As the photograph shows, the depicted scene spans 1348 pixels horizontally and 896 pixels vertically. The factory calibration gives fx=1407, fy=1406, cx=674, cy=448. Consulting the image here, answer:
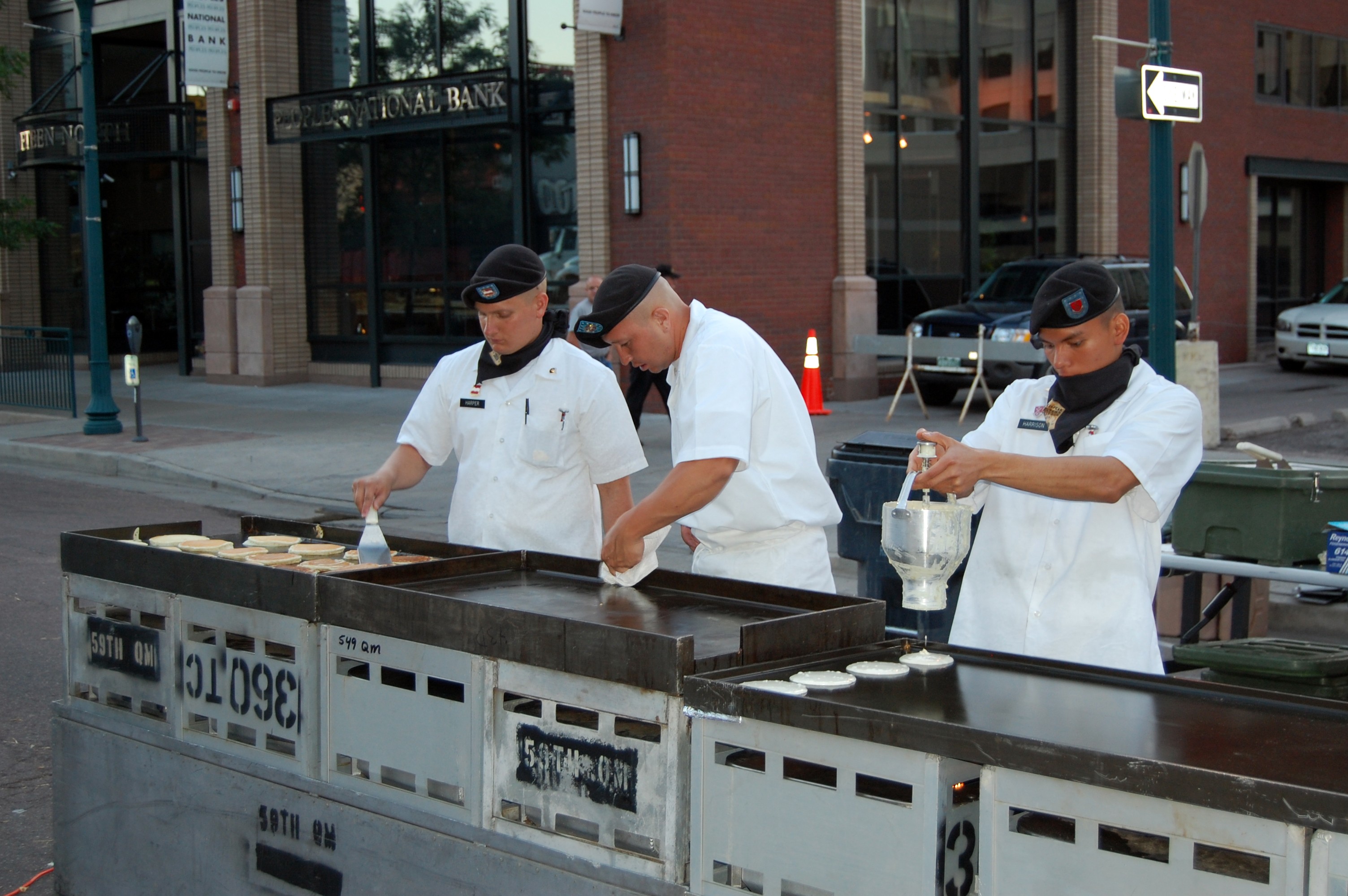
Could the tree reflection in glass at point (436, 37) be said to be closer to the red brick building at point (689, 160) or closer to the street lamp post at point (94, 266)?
the red brick building at point (689, 160)

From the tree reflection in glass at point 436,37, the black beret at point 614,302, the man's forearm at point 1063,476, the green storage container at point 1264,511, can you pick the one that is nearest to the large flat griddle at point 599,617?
the man's forearm at point 1063,476

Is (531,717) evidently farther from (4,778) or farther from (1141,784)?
(4,778)

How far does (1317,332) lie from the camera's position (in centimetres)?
2302

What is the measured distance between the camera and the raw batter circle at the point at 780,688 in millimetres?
2967

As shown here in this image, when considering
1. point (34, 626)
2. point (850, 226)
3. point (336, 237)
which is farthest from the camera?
point (336, 237)

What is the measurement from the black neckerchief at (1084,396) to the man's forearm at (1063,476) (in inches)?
9.2

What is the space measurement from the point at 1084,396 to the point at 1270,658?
1445 millimetres

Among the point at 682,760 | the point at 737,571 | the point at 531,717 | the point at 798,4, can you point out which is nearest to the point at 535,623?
the point at 531,717

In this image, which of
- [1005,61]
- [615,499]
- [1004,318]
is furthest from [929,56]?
[615,499]

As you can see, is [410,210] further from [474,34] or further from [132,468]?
[132,468]

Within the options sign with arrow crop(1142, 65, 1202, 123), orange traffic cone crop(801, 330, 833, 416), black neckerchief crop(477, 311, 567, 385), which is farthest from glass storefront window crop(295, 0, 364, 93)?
black neckerchief crop(477, 311, 567, 385)

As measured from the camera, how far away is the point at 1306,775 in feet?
8.12

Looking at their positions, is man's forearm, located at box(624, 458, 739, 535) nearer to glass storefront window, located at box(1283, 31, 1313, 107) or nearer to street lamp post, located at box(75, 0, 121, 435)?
street lamp post, located at box(75, 0, 121, 435)

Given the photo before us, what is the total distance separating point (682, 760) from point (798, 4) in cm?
1704
